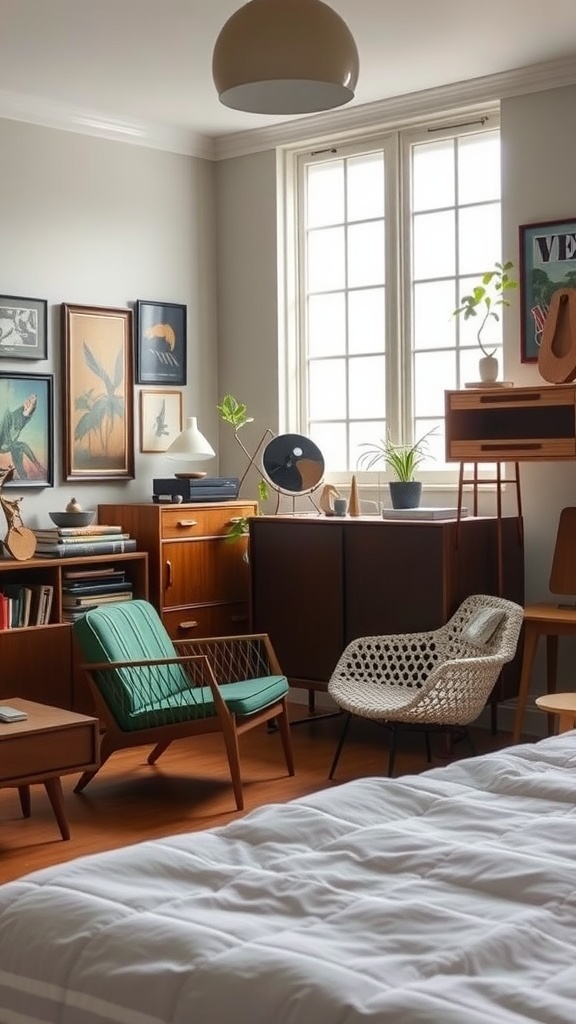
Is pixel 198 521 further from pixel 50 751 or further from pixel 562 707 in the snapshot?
pixel 562 707

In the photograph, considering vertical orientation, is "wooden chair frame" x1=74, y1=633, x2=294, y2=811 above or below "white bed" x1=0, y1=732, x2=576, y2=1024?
below

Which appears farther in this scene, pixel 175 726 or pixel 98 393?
pixel 98 393

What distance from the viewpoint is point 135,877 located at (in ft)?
6.70

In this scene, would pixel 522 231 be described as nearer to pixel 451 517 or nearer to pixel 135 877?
pixel 451 517

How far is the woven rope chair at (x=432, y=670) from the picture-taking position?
487 centimetres

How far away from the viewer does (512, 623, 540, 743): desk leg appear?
533 centimetres

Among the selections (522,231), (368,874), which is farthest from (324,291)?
(368,874)

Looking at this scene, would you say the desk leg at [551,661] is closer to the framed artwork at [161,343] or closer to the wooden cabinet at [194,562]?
the wooden cabinet at [194,562]

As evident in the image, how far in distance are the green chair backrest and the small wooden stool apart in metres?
1.48

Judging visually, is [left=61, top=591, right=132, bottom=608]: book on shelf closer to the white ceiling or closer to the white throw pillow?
the white throw pillow

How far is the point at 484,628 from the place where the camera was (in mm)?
5207

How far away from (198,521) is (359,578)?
95 centimetres

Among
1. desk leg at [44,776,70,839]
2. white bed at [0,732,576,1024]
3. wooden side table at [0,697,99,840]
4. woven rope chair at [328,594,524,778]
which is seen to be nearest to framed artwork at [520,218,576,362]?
woven rope chair at [328,594,524,778]

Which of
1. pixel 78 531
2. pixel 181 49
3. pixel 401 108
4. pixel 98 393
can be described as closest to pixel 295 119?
pixel 401 108
